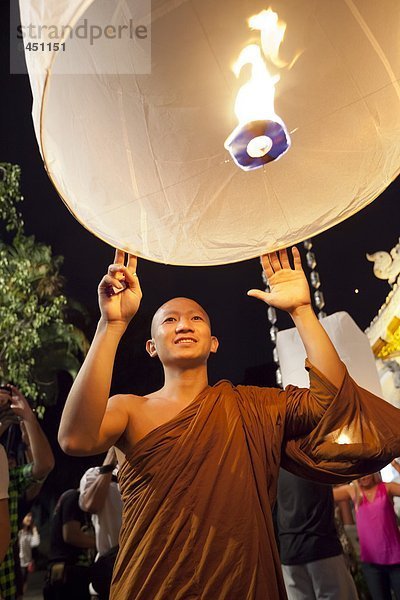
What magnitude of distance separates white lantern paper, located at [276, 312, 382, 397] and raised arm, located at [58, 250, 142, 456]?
6.56 ft

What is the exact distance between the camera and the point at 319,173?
1.99 m

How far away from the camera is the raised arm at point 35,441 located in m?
3.06

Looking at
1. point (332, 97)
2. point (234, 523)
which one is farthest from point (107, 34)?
point (234, 523)

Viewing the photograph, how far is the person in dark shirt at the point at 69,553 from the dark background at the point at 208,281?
203 inches

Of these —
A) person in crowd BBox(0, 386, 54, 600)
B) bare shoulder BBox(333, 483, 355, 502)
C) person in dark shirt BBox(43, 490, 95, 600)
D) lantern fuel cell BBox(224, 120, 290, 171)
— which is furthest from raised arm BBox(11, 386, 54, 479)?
bare shoulder BBox(333, 483, 355, 502)

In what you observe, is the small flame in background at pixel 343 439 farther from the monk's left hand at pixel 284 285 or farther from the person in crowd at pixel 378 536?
the person in crowd at pixel 378 536

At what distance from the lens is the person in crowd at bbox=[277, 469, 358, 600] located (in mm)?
3531

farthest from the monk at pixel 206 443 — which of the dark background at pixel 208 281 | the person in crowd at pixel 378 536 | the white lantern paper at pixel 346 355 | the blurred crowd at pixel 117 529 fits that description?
the dark background at pixel 208 281

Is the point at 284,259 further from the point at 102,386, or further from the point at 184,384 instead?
the point at 102,386

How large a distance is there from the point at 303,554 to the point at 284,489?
0.46 metres

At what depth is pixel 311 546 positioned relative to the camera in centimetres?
359

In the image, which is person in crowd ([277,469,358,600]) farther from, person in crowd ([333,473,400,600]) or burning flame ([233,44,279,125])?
burning flame ([233,44,279,125])

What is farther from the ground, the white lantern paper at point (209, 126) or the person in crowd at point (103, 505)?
the white lantern paper at point (209, 126)

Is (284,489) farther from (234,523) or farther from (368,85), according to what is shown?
(368,85)
